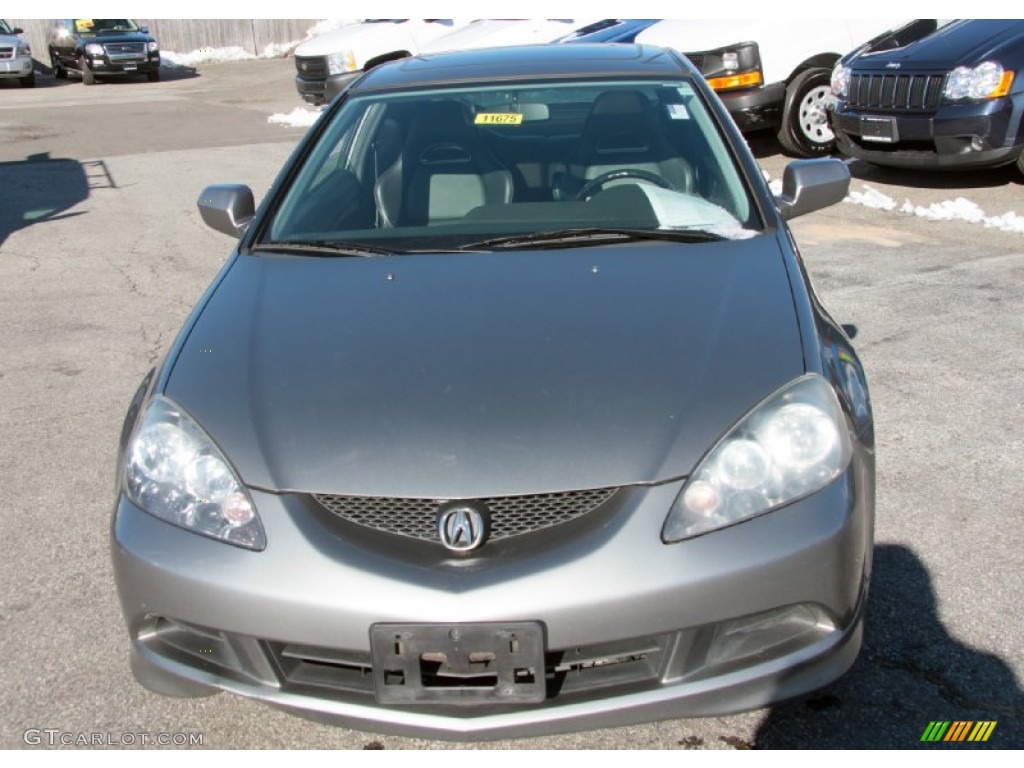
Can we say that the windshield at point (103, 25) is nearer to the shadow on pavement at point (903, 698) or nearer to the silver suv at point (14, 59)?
the silver suv at point (14, 59)

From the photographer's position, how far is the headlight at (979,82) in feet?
27.1

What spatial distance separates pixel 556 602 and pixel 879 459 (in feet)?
7.68

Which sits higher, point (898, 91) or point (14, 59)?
point (898, 91)

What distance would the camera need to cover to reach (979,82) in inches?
327

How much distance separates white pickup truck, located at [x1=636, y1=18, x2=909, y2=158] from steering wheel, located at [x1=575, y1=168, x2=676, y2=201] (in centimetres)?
691

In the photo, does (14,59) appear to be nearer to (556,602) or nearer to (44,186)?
(44,186)

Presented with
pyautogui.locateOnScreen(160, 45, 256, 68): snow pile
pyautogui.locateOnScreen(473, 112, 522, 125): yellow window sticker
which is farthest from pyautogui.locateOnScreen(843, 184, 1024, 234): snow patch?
pyautogui.locateOnScreen(160, 45, 256, 68): snow pile

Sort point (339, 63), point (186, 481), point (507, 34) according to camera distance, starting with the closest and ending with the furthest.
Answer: point (186, 481) < point (507, 34) < point (339, 63)

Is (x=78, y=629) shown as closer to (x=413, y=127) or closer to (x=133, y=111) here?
(x=413, y=127)

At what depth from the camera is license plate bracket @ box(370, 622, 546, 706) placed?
228 centimetres

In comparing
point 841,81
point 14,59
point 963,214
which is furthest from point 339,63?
point 14,59

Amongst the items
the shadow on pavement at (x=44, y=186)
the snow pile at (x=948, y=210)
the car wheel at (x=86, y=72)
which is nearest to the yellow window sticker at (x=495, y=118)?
the snow pile at (x=948, y=210)

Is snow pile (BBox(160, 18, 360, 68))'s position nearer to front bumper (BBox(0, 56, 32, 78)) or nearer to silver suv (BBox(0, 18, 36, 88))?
silver suv (BBox(0, 18, 36, 88))

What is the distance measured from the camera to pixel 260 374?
2803 millimetres
